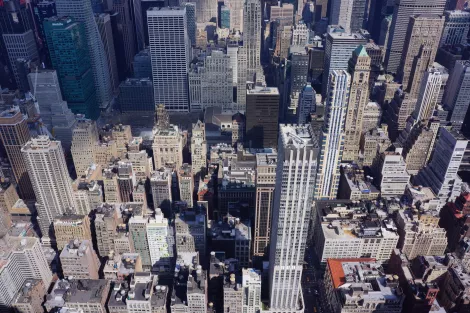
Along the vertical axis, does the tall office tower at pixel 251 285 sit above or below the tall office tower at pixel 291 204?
below

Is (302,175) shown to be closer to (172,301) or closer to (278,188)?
(278,188)

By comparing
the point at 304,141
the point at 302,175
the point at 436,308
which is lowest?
the point at 436,308

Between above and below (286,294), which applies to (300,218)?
above

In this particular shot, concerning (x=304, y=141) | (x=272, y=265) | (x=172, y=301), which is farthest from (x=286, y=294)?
(x=304, y=141)

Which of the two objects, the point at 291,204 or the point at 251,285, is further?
the point at 251,285

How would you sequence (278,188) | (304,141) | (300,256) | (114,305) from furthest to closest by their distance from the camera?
(114,305), (300,256), (278,188), (304,141)

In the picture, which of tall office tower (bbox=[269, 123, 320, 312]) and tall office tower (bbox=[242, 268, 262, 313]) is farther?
tall office tower (bbox=[242, 268, 262, 313])

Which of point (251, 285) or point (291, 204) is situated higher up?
point (291, 204)

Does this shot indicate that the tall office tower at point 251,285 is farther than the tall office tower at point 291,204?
Yes
